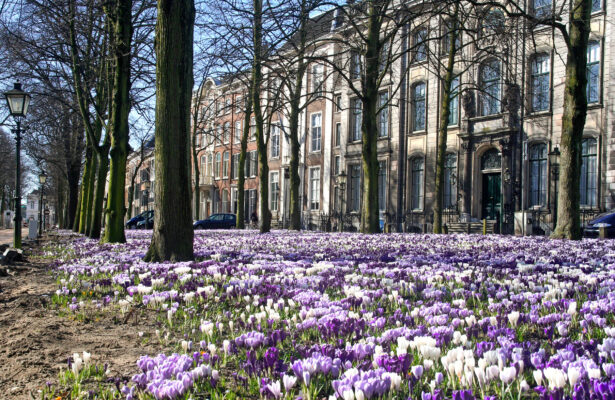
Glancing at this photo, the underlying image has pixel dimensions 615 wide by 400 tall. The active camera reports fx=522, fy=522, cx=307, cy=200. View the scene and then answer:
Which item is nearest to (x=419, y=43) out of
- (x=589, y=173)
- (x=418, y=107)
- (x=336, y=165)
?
(x=589, y=173)

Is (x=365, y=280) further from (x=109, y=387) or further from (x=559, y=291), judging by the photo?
(x=109, y=387)

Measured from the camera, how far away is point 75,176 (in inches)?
1421

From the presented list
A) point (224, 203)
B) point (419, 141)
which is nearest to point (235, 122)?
point (224, 203)

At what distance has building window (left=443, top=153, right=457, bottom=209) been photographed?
31.5m

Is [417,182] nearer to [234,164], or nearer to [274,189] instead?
[274,189]

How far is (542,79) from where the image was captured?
91.5 feet

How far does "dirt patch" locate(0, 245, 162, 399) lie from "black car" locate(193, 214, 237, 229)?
1486 inches

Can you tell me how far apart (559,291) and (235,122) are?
50.9m

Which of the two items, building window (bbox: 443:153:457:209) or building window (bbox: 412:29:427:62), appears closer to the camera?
building window (bbox: 412:29:427:62)

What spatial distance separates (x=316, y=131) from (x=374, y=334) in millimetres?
40288

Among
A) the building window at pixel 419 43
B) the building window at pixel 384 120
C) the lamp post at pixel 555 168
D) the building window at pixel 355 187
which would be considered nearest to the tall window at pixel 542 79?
the lamp post at pixel 555 168

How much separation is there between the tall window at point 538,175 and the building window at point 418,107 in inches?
313

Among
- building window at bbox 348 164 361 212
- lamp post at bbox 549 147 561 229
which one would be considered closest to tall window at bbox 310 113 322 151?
building window at bbox 348 164 361 212

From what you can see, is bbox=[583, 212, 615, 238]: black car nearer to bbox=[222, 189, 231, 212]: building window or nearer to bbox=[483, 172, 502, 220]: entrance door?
bbox=[483, 172, 502, 220]: entrance door
